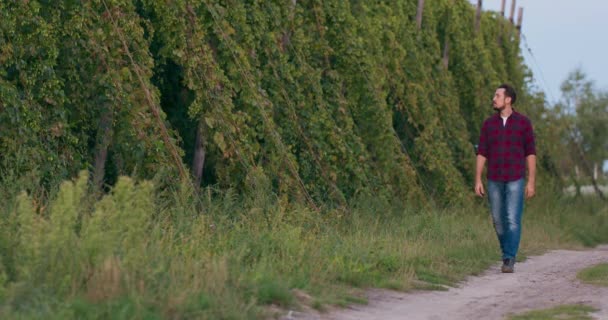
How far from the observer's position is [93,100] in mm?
12312

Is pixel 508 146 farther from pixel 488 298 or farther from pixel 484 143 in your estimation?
pixel 488 298

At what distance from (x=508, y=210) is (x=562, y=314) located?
3.69 meters

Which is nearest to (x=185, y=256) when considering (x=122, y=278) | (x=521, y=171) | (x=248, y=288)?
(x=248, y=288)

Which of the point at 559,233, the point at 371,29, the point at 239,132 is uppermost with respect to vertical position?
the point at 371,29

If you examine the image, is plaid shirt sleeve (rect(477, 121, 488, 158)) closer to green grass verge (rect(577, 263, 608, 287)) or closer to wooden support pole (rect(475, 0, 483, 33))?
green grass verge (rect(577, 263, 608, 287))

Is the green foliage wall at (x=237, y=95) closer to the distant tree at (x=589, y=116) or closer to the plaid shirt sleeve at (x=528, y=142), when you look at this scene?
the plaid shirt sleeve at (x=528, y=142)

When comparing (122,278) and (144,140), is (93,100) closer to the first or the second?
(144,140)

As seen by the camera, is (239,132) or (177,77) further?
(177,77)

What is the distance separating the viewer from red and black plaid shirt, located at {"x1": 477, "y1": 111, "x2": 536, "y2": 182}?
1275cm

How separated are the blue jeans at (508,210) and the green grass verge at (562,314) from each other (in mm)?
3195

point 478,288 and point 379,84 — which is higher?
point 379,84

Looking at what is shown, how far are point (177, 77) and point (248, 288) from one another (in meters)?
7.10

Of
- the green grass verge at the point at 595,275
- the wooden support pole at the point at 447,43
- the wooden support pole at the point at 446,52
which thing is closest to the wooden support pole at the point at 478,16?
the wooden support pole at the point at 447,43

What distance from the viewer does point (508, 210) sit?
12.7 meters
